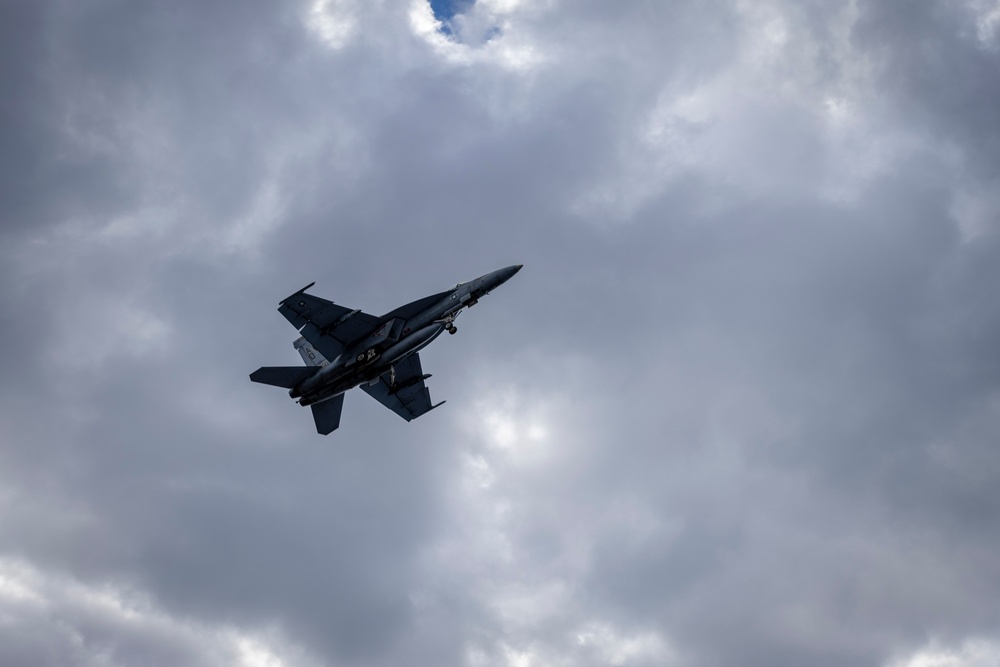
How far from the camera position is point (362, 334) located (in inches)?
3622

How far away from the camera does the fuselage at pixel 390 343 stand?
8819cm

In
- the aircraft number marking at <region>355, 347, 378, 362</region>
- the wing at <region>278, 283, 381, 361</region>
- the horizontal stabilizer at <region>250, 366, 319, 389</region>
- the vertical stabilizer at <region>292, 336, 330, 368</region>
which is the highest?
the vertical stabilizer at <region>292, 336, 330, 368</region>

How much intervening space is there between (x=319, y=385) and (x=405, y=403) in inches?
455

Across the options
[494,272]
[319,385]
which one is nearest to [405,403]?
[319,385]

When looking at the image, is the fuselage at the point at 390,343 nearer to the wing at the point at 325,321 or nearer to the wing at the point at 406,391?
the wing at the point at 325,321

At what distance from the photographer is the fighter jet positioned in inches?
3499

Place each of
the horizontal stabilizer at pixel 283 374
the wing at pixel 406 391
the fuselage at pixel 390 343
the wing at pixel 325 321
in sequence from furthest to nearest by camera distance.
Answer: the wing at pixel 406 391
the horizontal stabilizer at pixel 283 374
the wing at pixel 325 321
the fuselage at pixel 390 343

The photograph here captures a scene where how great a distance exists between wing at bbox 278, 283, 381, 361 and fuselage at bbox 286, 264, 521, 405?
96cm

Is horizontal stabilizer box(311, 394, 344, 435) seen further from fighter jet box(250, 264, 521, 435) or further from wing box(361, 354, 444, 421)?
wing box(361, 354, 444, 421)

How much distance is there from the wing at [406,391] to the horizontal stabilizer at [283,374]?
356 inches

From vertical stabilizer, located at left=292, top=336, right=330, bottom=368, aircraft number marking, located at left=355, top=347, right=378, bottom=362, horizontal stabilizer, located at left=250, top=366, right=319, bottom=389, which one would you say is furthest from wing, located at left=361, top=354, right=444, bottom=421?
aircraft number marking, located at left=355, top=347, right=378, bottom=362

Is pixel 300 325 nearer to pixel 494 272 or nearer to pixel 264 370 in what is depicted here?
pixel 264 370

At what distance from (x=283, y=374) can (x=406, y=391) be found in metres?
13.8

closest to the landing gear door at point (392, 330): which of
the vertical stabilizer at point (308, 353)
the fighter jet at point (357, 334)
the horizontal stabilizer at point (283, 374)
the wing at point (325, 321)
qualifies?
the fighter jet at point (357, 334)
